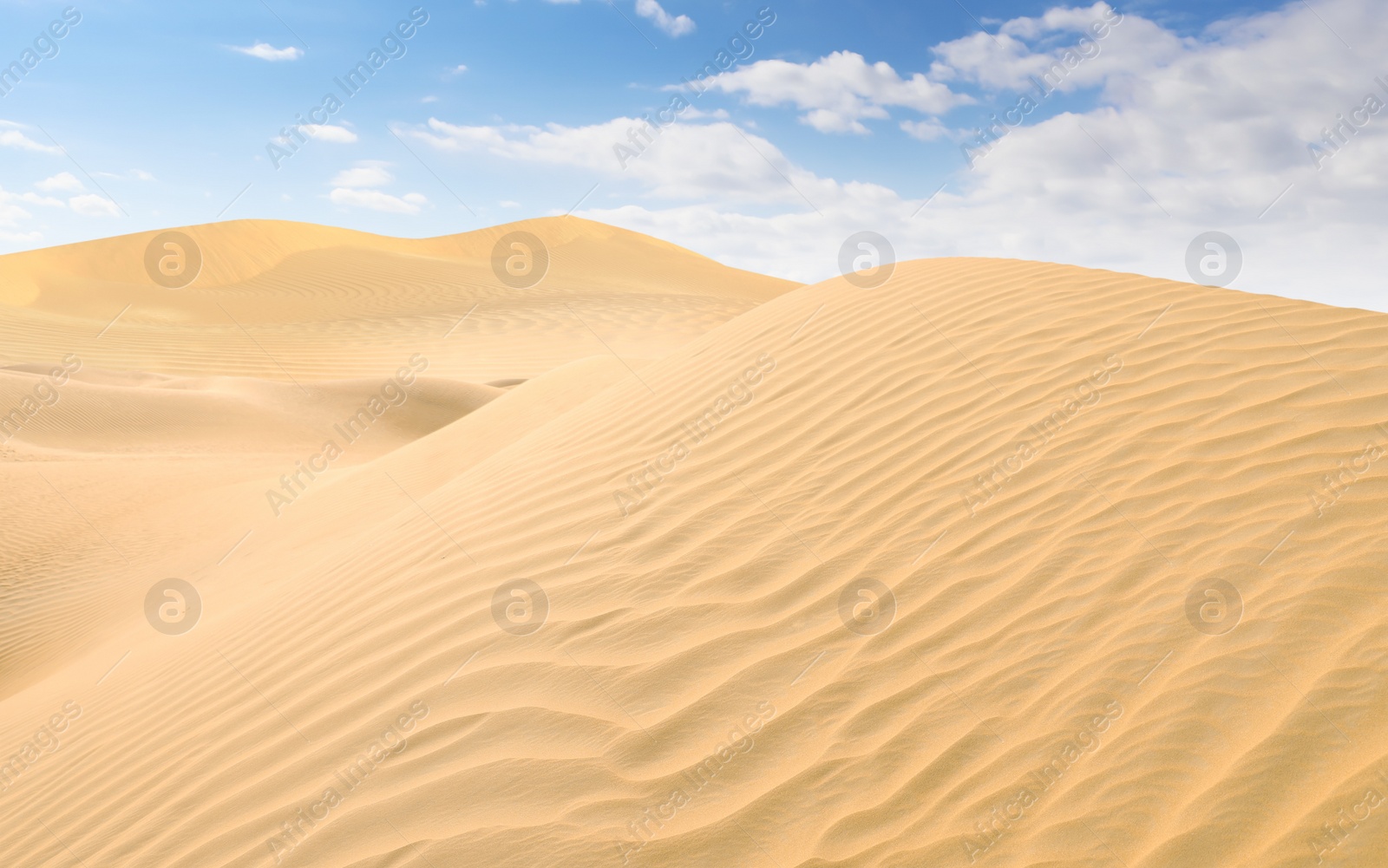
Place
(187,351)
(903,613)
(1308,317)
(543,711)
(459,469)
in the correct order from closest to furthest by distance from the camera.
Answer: (543,711)
(903,613)
(1308,317)
(459,469)
(187,351)

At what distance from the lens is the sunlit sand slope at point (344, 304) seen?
71.3ft

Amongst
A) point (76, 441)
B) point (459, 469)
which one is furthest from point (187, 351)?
point (459, 469)

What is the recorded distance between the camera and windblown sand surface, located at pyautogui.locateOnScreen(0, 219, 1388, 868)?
215 cm

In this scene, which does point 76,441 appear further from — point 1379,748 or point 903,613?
point 1379,748

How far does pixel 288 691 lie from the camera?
3217 mm

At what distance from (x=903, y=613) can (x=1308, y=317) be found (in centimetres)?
322

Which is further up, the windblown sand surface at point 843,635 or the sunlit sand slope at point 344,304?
the sunlit sand slope at point 344,304

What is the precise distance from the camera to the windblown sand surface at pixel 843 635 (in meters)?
2.15

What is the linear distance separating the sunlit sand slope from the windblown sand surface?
14.7 metres

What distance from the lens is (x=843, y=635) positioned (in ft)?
8.99

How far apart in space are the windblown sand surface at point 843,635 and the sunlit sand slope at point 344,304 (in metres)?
14.7

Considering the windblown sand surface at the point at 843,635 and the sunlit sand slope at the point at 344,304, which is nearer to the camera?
the windblown sand surface at the point at 843,635

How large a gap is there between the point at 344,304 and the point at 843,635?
102 ft

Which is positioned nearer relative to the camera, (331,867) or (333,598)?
(331,867)
